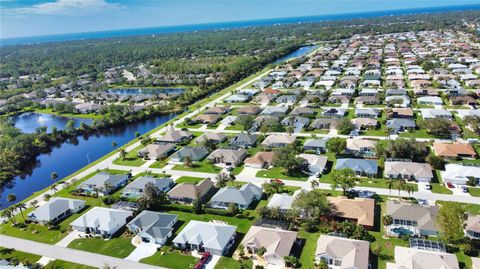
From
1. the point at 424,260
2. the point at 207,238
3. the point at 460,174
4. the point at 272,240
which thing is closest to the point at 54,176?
the point at 207,238

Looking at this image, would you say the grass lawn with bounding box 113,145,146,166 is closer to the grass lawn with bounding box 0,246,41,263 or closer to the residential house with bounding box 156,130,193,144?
the residential house with bounding box 156,130,193,144

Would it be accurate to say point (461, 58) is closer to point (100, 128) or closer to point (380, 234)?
point (380, 234)

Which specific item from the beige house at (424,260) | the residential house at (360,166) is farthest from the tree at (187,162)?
the beige house at (424,260)

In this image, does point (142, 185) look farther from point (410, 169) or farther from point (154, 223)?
point (410, 169)

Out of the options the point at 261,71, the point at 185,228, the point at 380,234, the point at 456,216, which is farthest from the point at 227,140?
the point at 261,71

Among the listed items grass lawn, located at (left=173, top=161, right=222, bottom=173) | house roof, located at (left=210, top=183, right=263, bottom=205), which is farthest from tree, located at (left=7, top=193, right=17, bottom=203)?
house roof, located at (left=210, top=183, right=263, bottom=205)
